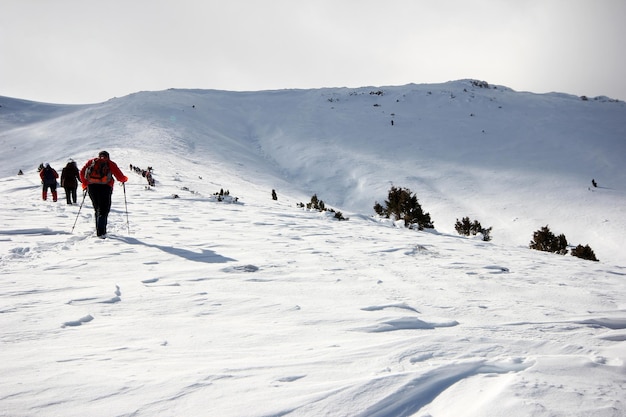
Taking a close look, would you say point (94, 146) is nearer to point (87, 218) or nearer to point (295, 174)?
point (295, 174)

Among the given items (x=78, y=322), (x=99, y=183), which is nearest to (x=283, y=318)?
(x=78, y=322)

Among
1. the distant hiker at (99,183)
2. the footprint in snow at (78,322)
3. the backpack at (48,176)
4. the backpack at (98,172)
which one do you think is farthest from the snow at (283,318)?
the backpack at (98,172)

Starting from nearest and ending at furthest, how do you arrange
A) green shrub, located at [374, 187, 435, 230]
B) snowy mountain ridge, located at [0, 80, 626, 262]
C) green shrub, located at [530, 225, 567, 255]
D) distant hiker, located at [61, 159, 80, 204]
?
green shrub, located at [530, 225, 567, 255], distant hiker, located at [61, 159, 80, 204], green shrub, located at [374, 187, 435, 230], snowy mountain ridge, located at [0, 80, 626, 262]

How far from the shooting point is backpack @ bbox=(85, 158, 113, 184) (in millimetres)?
6785

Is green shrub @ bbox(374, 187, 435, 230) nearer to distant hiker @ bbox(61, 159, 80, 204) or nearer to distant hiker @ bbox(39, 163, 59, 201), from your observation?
distant hiker @ bbox(61, 159, 80, 204)

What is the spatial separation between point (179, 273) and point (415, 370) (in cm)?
317

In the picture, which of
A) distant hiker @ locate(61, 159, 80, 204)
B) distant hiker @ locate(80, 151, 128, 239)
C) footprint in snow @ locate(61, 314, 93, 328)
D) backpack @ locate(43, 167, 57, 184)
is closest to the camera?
footprint in snow @ locate(61, 314, 93, 328)

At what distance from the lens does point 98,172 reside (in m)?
6.85

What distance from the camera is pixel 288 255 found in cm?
541

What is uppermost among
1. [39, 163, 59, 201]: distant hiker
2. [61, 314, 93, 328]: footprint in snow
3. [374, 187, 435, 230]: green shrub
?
[39, 163, 59, 201]: distant hiker

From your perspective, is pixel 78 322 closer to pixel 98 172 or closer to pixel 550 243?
pixel 98 172

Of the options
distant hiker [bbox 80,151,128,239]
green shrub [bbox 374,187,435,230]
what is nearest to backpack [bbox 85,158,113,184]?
distant hiker [bbox 80,151,128,239]

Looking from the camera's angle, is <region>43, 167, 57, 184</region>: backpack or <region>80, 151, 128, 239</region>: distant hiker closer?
<region>80, 151, 128, 239</region>: distant hiker

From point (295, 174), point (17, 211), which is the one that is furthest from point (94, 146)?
point (17, 211)
